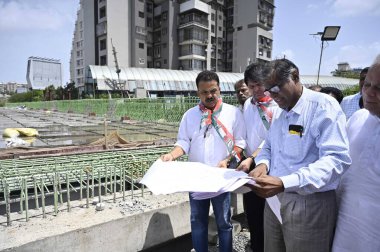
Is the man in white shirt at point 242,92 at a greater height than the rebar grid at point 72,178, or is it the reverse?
the man in white shirt at point 242,92

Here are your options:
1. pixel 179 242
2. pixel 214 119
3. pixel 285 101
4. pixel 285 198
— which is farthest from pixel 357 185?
pixel 179 242

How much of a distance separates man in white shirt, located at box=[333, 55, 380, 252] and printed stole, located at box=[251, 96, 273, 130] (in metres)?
1.05

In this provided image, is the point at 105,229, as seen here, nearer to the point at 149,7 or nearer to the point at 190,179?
the point at 190,179

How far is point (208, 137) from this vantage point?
8.72ft

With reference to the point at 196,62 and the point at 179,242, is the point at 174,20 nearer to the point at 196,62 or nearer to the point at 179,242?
the point at 196,62

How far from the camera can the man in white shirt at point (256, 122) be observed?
2756 mm

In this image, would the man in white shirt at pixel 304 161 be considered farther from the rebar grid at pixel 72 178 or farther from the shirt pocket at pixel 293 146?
the rebar grid at pixel 72 178

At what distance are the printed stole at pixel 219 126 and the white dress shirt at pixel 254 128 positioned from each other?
0.73 feet

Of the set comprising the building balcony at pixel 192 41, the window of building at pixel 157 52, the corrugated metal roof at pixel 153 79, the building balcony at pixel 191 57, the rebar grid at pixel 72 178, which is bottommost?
the rebar grid at pixel 72 178

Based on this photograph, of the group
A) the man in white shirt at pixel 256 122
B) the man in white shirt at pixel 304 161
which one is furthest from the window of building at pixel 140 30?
the man in white shirt at pixel 304 161

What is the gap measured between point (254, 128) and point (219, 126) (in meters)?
0.40

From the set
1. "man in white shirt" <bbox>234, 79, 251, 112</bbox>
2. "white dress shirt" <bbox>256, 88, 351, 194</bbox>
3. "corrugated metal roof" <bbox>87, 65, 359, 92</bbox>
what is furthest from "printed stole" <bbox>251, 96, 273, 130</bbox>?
"corrugated metal roof" <bbox>87, 65, 359, 92</bbox>

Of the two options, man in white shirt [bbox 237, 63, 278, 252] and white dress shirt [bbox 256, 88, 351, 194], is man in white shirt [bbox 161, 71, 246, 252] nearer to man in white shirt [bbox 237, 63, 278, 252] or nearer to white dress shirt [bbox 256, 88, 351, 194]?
man in white shirt [bbox 237, 63, 278, 252]

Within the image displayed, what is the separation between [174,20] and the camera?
52812 mm
